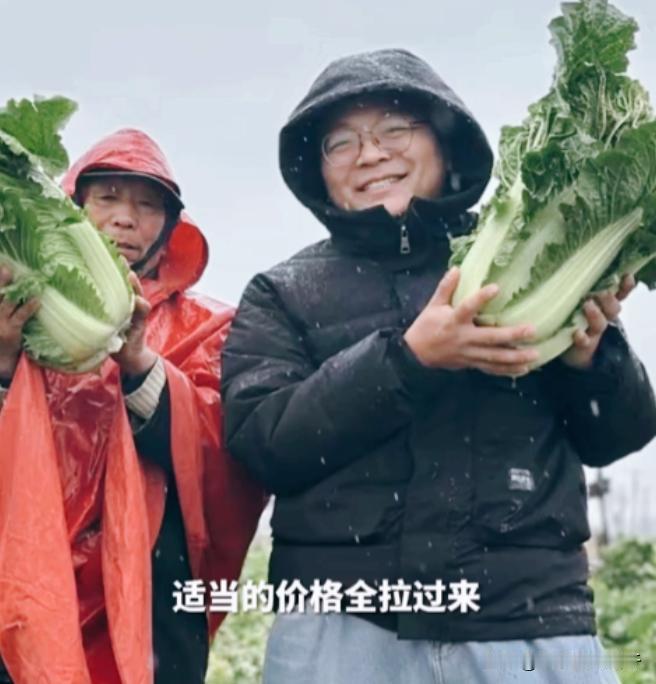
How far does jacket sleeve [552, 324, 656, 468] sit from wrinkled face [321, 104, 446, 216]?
55cm

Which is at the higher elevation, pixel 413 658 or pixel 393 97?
pixel 393 97

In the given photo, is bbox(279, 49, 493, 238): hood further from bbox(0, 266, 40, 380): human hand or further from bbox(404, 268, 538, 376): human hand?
bbox(0, 266, 40, 380): human hand

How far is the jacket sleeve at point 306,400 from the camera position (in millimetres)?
2934

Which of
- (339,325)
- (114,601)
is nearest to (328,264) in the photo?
(339,325)

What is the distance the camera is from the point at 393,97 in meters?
3.38

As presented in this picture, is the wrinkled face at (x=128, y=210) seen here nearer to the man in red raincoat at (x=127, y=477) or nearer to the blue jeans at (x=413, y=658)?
the man in red raincoat at (x=127, y=477)

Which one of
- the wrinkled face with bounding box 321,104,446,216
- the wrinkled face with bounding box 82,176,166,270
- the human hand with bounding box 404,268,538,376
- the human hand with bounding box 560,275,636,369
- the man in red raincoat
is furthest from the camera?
the wrinkled face with bounding box 82,176,166,270

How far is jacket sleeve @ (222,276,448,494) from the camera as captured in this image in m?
2.93

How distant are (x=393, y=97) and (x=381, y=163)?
184 millimetres

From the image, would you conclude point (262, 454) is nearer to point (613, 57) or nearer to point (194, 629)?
point (194, 629)

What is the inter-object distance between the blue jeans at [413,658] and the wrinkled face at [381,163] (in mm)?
972

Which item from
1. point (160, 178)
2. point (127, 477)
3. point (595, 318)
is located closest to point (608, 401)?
point (595, 318)

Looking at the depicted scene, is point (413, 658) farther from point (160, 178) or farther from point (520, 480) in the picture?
point (160, 178)

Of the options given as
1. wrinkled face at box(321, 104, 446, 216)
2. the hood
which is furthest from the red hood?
wrinkled face at box(321, 104, 446, 216)
